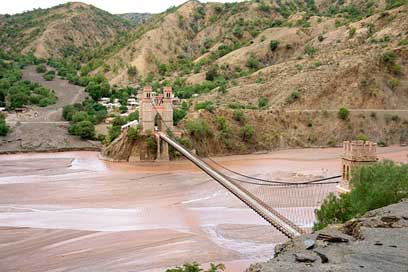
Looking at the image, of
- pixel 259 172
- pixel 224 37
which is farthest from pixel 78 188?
pixel 224 37

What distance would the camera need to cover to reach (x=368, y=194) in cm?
1127

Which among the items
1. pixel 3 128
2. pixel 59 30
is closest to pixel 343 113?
pixel 3 128

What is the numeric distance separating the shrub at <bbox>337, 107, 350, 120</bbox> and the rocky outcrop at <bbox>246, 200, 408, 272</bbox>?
98.5 ft

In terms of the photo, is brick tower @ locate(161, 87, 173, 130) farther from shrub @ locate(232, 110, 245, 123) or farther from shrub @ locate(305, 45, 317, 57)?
shrub @ locate(305, 45, 317, 57)

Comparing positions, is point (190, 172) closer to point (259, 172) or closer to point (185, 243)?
point (259, 172)

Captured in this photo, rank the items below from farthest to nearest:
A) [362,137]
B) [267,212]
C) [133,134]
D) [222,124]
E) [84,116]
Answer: [84,116]
[222,124]
[362,137]
[133,134]
[267,212]

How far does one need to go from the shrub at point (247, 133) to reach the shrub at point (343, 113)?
5.88 meters

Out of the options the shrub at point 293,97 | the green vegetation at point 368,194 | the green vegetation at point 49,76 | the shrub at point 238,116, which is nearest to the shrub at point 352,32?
the shrub at point 293,97

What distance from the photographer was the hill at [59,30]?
93.7 meters

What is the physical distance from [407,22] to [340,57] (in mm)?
6172

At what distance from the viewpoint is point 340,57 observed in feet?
149

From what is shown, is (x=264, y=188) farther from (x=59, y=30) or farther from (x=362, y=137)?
(x=59, y=30)

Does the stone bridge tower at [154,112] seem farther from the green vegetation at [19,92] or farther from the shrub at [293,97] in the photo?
the green vegetation at [19,92]

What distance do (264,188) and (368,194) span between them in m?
12.6
